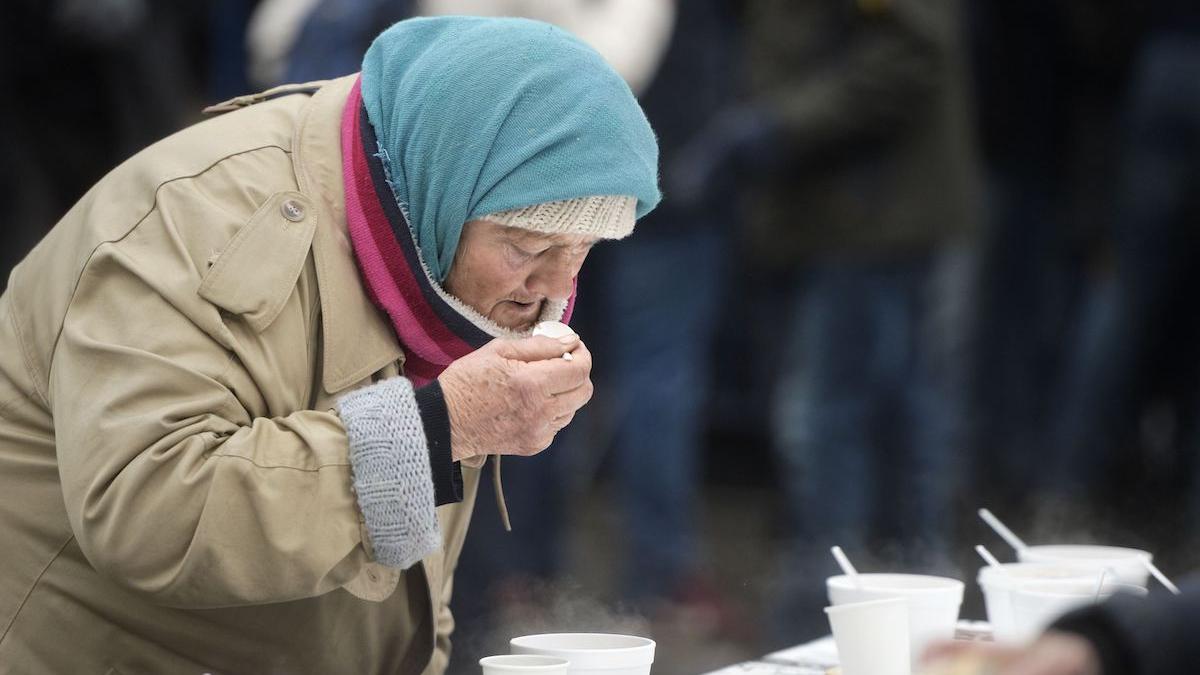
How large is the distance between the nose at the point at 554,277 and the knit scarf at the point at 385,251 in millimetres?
125

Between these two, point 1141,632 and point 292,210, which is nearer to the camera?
point 1141,632

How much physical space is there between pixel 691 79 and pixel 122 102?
1669mm

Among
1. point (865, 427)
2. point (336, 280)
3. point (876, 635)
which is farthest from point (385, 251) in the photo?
point (865, 427)

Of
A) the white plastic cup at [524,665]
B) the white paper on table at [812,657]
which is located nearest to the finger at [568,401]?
the white plastic cup at [524,665]

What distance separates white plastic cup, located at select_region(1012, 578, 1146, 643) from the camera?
2.22m

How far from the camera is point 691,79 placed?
15.4ft

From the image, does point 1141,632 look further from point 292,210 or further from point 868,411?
point 868,411

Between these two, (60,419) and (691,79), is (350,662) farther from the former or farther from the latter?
(691,79)

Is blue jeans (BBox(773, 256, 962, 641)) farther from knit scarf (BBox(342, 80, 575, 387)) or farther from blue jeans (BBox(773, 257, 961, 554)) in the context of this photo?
knit scarf (BBox(342, 80, 575, 387))

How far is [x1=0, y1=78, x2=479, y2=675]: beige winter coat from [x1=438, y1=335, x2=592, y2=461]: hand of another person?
155 mm

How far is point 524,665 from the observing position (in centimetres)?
194

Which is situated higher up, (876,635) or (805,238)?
(876,635)

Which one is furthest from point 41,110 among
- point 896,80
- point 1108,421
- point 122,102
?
point 1108,421

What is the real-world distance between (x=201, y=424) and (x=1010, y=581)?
3.73ft
